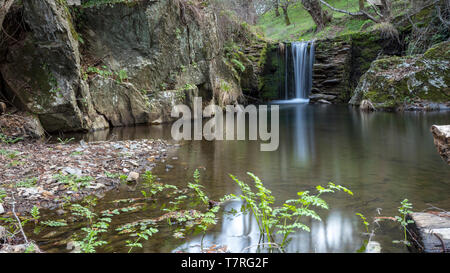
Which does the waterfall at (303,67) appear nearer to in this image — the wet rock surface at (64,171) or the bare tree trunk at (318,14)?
the bare tree trunk at (318,14)

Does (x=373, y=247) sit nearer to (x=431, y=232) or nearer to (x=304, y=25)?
(x=431, y=232)

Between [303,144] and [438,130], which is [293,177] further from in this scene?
[303,144]

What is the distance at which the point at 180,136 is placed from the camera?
865 cm

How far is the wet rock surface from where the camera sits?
3617mm

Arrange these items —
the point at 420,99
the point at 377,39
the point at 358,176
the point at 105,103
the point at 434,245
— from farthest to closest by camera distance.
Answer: the point at 377,39 < the point at 420,99 < the point at 105,103 < the point at 358,176 < the point at 434,245

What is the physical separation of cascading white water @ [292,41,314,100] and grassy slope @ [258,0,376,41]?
4.28 metres

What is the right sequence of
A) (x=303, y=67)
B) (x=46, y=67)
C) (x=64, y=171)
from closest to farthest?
(x=64, y=171) < (x=46, y=67) < (x=303, y=67)

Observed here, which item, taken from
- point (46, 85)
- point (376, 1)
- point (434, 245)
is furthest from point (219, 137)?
point (376, 1)

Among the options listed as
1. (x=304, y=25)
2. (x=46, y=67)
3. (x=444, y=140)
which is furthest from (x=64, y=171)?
(x=304, y=25)

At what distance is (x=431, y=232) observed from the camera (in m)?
2.32

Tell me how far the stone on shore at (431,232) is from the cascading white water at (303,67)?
1776 centimetres

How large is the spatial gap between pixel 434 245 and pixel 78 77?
8797 mm

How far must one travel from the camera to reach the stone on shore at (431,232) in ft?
7.32

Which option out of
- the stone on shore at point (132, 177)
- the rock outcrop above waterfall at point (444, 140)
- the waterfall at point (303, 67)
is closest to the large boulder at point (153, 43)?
the stone on shore at point (132, 177)
